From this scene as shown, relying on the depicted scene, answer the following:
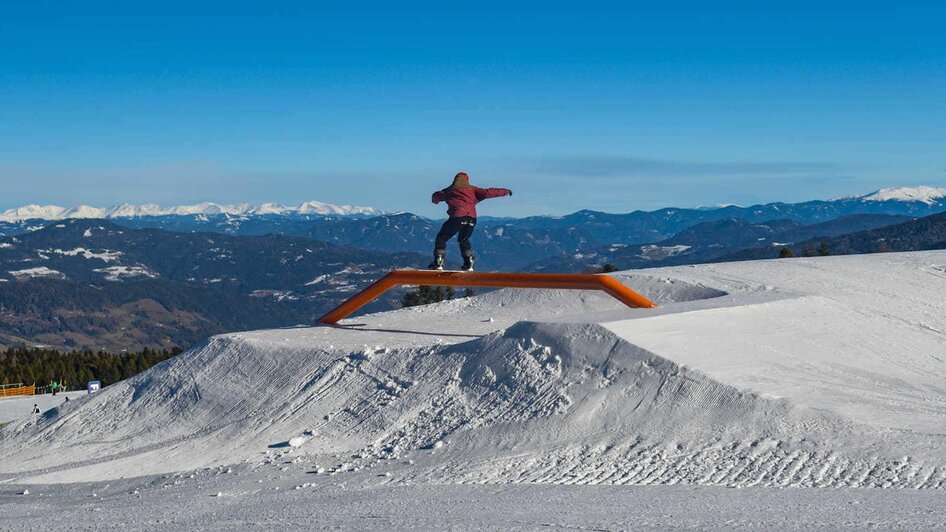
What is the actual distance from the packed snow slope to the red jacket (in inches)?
95.7

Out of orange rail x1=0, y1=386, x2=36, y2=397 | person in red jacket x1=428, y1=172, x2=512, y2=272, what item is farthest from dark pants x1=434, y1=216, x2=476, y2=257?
orange rail x1=0, y1=386, x2=36, y2=397

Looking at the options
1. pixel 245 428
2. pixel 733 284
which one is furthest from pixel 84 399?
pixel 733 284

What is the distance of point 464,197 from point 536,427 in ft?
26.0

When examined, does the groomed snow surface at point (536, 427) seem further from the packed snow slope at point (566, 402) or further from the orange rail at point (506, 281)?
the orange rail at point (506, 281)

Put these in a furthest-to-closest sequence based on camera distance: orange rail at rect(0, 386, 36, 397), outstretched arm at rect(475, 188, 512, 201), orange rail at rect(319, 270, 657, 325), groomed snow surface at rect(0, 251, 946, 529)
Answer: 1. orange rail at rect(0, 386, 36, 397)
2. outstretched arm at rect(475, 188, 512, 201)
3. orange rail at rect(319, 270, 657, 325)
4. groomed snow surface at rect(0, 251, 946, 529)

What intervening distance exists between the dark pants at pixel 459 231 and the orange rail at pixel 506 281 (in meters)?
0.60

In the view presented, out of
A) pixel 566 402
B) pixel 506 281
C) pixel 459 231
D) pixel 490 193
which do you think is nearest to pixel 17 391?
pixel 459 231

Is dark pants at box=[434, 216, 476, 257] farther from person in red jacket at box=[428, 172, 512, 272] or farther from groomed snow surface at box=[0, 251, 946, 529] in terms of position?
groomed snow surface at box=[0, 251, 946, 529]

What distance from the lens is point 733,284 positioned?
23781mm

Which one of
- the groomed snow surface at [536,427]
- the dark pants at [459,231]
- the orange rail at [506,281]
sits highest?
the dark pants at [459,231]

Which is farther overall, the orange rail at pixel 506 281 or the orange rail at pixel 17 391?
the orange rail at pixel 17 391

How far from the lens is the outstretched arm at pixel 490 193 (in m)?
20.2

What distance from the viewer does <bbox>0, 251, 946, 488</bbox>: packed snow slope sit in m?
11.6

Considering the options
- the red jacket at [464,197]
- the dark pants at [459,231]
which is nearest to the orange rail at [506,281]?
the dark pants at [459,231]
